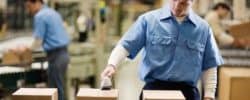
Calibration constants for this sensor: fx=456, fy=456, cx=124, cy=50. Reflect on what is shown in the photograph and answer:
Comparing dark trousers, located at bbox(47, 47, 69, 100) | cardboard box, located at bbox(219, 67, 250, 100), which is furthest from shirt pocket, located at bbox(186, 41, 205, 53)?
dark trousers, located at bbox(47, 47, 69, 100)

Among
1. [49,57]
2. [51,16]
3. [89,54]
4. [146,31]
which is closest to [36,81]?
[49,57]

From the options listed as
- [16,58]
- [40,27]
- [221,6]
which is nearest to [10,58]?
[16,58]

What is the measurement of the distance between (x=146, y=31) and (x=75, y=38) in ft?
11.3

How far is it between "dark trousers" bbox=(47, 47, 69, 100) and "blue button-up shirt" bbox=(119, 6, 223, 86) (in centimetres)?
248

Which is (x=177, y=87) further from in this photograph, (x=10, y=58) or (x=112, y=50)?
(x=10, y=58)

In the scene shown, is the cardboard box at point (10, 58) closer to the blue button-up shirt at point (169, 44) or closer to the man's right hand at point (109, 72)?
the blue button-up shirt at point (169, 44)

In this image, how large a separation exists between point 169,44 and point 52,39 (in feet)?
8.42

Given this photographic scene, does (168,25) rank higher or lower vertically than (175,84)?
higher

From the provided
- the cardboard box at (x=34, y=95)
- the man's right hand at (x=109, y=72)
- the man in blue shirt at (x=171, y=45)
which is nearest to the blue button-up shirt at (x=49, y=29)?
the man in blue shirt at (x=171, y=45)

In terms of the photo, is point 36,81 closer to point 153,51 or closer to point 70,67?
point 70,67

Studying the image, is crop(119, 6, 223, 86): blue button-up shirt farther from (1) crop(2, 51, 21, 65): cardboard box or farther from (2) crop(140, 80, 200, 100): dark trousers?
(1) crop(2, 51, 21, 65): cardboard box

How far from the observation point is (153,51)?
7.93ft

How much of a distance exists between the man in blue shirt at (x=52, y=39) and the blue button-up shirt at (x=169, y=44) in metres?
2.36

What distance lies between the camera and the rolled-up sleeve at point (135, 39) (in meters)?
2.39
